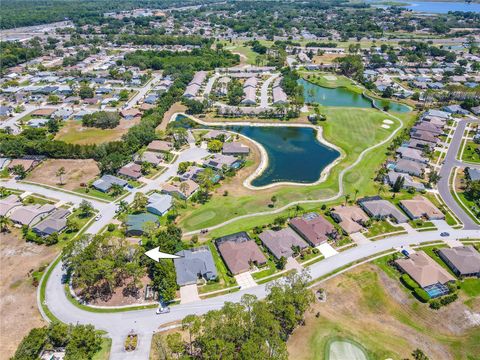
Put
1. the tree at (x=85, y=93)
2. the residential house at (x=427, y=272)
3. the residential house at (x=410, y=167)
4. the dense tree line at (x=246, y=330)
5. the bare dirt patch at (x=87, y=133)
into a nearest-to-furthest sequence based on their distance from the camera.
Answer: the dense tree line at (x=246, y=330)
the residential house at (x=427, y=272)
the residential house at (x=410, y=167)
the bare dirt patch at (x=87, y=133)
the tree at (x=85, y=93)

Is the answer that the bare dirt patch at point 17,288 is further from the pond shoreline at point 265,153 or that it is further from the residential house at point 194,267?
the pond shoreline at point 265,153

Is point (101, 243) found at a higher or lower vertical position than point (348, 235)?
higher

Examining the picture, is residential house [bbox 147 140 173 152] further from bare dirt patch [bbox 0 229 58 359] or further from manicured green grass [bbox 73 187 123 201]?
bare dirt patch [bbox 0 229 58 359]

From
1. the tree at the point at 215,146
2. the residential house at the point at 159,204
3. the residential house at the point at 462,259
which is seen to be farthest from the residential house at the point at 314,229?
the tree at the point at 215,146

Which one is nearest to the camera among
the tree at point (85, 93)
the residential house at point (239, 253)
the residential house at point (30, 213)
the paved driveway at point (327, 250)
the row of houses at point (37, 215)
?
the residential house at point (239, 253)

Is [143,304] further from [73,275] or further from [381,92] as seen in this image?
[381,92]

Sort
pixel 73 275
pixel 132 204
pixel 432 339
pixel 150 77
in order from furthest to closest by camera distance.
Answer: pixel 150 77 < pixel 132 204 < pixel 73 275 < pixel 432 339

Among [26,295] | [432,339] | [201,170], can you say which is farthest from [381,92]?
[26,295]
